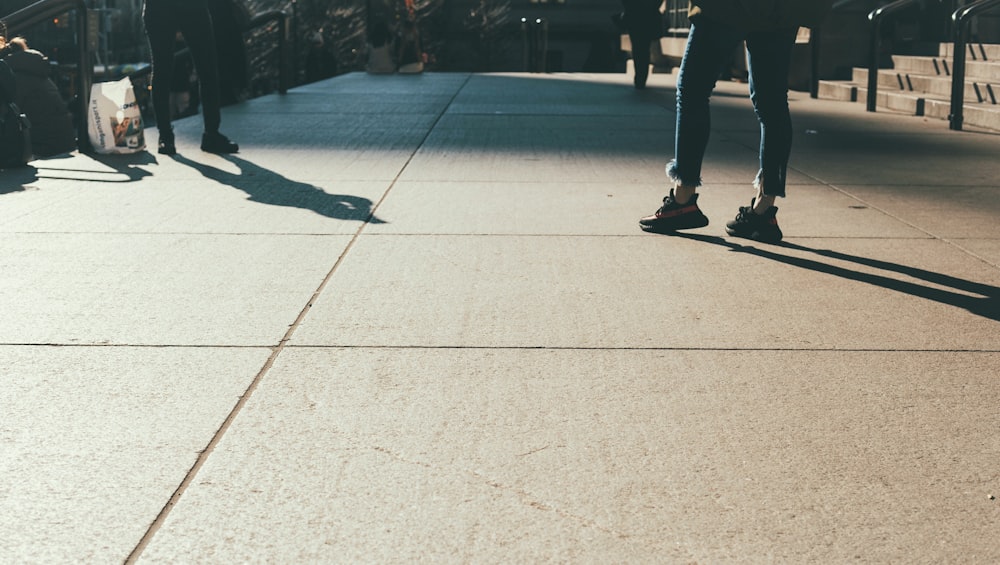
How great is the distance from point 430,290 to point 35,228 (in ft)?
7.35

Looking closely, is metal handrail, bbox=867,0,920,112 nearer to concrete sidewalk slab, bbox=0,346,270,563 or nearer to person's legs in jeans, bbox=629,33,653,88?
person's legs in jeans, bbox=629,33,653,88

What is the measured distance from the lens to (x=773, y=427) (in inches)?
120

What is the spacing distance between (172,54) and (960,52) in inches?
246

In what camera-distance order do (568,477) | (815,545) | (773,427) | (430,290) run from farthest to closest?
(430,290) → (773,427) → (568,477) → (815,545)

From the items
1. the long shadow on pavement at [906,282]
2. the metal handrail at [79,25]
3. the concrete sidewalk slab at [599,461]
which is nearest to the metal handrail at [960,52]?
the long shadow on pavement at [906,282]

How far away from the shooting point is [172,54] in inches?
334

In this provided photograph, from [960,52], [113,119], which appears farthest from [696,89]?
[960,52]

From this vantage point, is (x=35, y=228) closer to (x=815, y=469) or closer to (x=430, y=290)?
(x=430, y=290)

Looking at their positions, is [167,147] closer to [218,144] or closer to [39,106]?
[218,144]

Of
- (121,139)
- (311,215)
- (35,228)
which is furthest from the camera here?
(121,139)

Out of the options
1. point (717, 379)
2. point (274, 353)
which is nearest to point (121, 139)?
point (274, 353)

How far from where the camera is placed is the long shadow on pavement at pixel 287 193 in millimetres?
6207

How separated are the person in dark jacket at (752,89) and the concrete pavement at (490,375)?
12cm

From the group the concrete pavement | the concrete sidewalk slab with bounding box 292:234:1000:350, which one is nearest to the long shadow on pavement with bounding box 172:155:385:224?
the concrete pavement
